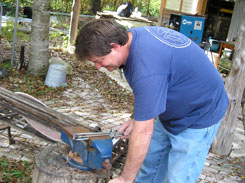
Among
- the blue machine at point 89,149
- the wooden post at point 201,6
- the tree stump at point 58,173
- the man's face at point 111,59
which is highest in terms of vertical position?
the wooden post at point 201,6

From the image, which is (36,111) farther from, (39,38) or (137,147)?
(39,38)

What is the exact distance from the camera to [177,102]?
7.59 feet

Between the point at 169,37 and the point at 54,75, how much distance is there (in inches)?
189

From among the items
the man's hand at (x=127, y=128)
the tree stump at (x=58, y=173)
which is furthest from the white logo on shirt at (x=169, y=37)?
the tree stump at (x=58, y=173)

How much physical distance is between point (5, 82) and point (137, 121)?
5.20 meters

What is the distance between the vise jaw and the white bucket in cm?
422

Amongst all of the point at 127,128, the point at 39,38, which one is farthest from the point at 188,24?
the point at 127,128

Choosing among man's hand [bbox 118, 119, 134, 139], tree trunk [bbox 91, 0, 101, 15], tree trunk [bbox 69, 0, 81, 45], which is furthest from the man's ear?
tree trunk [bbox 91, 0, 101, 15]

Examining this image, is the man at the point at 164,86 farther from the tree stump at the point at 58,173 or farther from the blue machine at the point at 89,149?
the tree stump at the point at 58,173

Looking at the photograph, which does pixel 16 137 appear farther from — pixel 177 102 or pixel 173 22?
pixel 173 22

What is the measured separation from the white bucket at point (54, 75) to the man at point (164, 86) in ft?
14.4

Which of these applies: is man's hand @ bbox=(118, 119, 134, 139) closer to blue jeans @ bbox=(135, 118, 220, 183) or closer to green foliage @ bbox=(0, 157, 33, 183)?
blue jeans @ bbox=(135, 118, 220, 183)

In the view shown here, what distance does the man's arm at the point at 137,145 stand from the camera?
81.6 inches

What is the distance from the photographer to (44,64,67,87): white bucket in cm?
670
